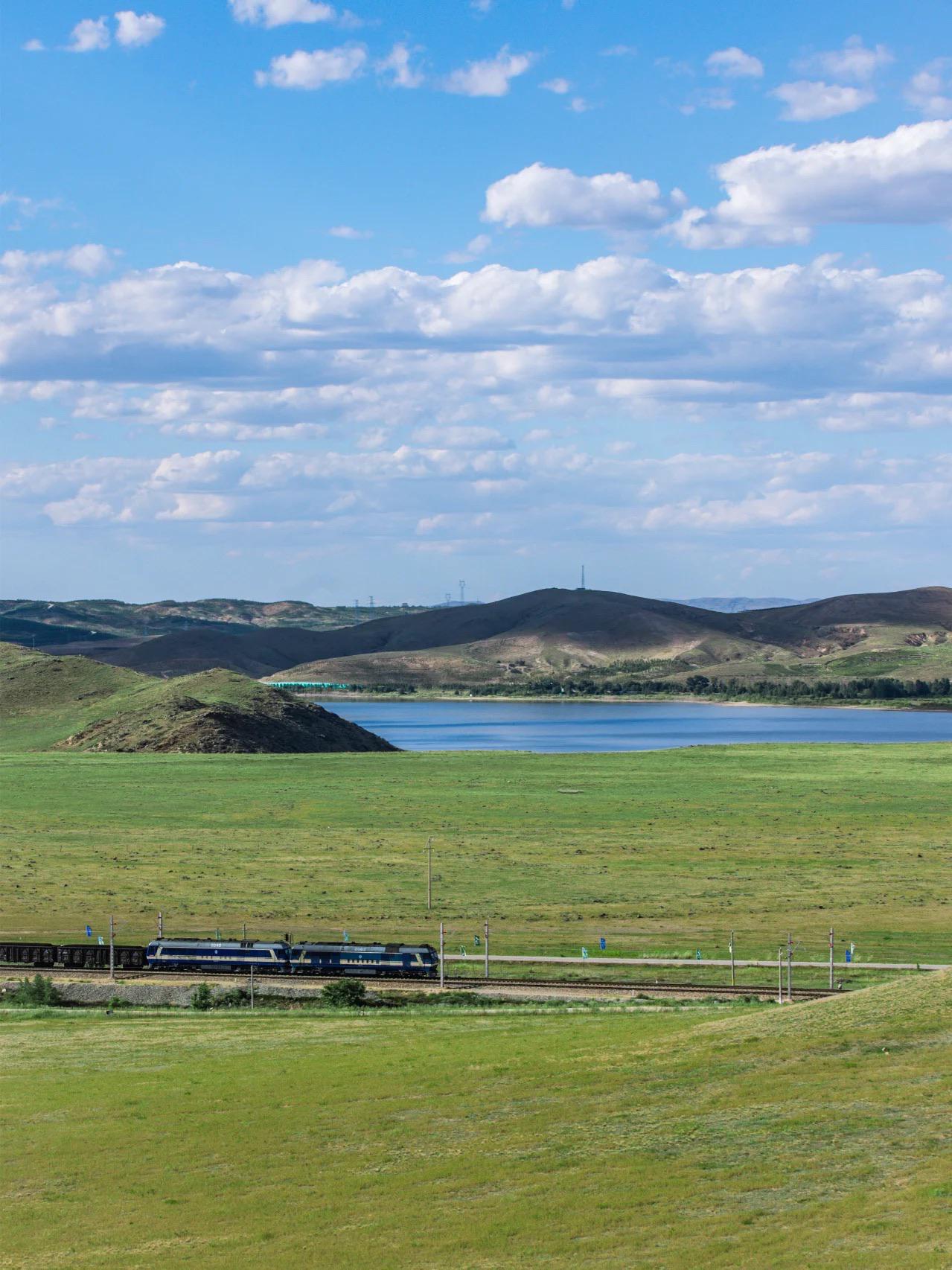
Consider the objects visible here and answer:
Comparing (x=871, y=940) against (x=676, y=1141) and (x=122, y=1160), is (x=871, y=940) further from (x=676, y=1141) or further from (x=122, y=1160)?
(x=122, y=1160)

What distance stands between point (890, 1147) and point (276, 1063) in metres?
21.9

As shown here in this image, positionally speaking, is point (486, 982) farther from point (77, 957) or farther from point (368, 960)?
point (77, 957)

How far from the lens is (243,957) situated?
221 ft

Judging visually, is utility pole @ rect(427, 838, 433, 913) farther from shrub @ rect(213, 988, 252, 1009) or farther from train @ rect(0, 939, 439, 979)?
shrub @ rect(213, 988, 252, 1009)

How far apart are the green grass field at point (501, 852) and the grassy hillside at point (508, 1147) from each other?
2720cm

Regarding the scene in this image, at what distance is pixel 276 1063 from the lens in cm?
4759

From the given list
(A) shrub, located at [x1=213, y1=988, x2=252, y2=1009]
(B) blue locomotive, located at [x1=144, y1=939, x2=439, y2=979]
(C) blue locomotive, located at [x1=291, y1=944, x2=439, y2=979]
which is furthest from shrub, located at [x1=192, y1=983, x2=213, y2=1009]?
(C) blue locomotive, located at [x1=291, y1=944, x2=439, y2=979]

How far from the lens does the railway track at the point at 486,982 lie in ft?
199

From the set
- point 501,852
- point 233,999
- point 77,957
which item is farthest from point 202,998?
point 501,852

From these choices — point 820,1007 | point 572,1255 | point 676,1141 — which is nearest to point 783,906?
point 820,1007

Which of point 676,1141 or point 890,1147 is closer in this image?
point 890,1147

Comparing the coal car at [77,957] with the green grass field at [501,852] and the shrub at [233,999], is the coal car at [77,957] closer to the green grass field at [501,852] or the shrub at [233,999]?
the shrub at [233,999]

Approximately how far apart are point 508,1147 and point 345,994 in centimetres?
2586

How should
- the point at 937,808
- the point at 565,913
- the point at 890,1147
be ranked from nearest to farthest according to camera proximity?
the point at 890,1147, the point at 565,913, the point at 937,808
